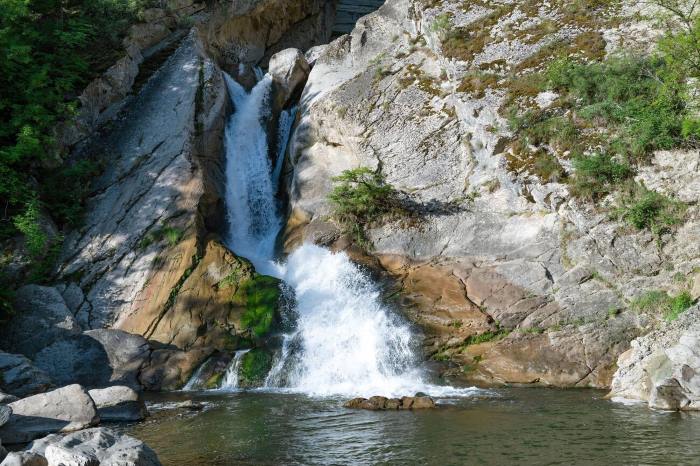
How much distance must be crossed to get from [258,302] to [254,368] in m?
2.02

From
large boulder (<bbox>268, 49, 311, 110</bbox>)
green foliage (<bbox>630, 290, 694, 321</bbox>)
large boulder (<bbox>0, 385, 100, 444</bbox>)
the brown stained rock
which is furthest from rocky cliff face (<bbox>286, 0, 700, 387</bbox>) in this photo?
large boulder (<bbox>0, 385, 100, 444</bbox>)

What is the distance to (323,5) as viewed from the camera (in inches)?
1378

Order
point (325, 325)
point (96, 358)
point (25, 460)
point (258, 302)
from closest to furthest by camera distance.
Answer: point (25, 460) < point (96, 358) < point (325, 325) < point (258, 302)

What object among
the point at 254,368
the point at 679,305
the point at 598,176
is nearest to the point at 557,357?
the point at 679,305

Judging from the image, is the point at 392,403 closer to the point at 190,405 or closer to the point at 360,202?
the point at 190,405

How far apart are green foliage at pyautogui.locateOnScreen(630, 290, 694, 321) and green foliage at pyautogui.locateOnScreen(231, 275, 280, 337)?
29.4 ft

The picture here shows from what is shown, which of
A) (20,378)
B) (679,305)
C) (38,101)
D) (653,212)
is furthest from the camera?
(38,101)

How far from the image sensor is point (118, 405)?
39.5 ft

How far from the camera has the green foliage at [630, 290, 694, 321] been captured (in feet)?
44.7

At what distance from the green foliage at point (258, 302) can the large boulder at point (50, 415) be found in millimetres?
5946

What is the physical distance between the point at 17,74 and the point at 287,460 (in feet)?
56.9

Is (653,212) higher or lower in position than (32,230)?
lower

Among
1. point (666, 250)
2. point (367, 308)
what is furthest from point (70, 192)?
point (666, 250)

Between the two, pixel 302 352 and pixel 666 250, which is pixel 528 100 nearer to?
pixel 666 250
